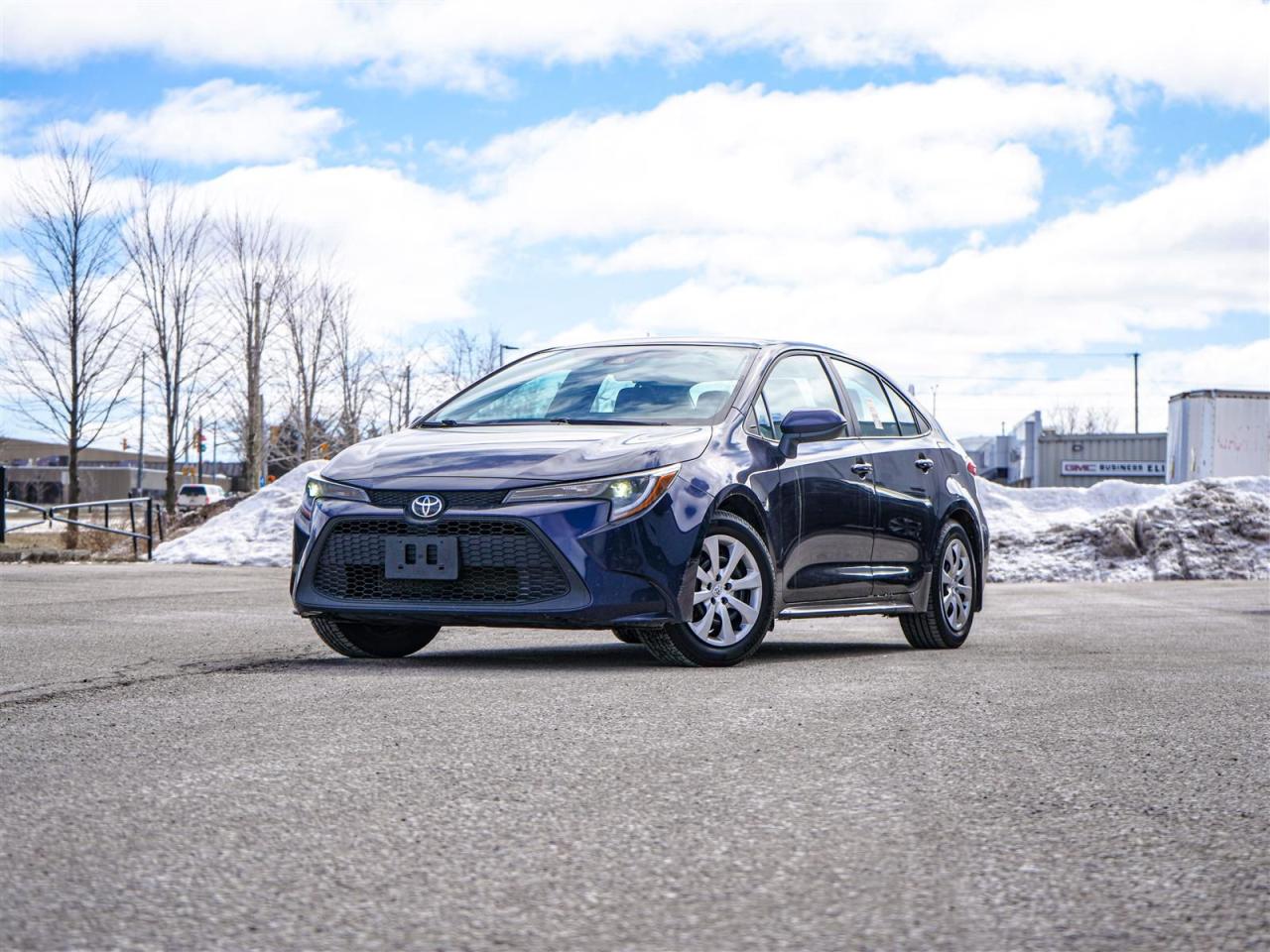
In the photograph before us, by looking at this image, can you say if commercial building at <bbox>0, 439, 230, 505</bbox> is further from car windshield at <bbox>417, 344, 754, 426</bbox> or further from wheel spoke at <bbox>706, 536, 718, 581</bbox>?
wheel spoke at <bbox>706, 536, 718, 581</bbox>

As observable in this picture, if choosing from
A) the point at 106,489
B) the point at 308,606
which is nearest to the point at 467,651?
the point at 308,606

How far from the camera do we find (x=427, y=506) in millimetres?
6727

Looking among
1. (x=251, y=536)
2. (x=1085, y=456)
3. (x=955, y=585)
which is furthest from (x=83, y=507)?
(x=1085, y=456)

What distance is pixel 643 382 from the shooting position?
25.6 ft

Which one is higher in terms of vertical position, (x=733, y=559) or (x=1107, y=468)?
(x=1107, y=468)

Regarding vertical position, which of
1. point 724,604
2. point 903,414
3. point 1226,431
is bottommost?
point 724,604

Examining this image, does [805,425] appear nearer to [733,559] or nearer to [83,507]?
[733,559]

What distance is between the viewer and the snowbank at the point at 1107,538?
20531mm

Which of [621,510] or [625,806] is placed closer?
[625,806]

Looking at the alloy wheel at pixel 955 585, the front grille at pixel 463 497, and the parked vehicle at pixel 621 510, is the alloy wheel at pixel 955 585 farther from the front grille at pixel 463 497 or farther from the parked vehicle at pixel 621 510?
the front grille at pixel 463 497

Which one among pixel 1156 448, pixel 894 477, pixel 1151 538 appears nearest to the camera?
pixel 894 477

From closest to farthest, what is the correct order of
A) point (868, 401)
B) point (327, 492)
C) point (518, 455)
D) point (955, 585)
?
point (518, 455) < point (327, 492) < point (868, 401) < point (955, 585)

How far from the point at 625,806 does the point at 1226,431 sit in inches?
1029

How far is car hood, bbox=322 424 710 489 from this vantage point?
6715 millimetres
